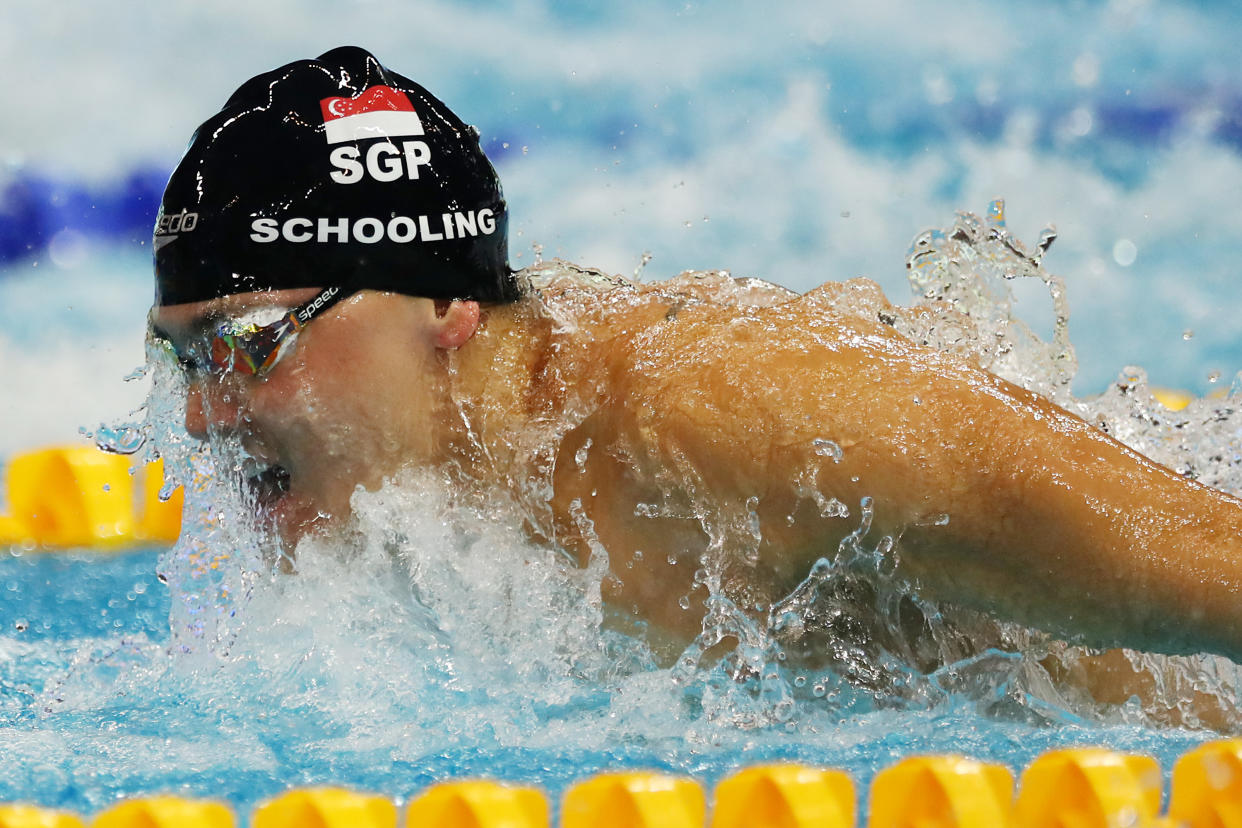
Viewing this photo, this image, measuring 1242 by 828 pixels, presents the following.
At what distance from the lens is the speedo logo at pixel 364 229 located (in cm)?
181

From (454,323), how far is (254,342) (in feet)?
0.93

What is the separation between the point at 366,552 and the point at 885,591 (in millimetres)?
758

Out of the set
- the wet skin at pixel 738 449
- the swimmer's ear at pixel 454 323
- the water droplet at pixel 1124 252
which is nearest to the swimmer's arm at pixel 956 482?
the wet skin at pixel 738 449

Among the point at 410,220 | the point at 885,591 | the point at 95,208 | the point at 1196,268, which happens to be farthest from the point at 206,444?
the point at 1196,268

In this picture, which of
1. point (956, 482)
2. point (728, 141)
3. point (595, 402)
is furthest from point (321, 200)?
point (728, 141)

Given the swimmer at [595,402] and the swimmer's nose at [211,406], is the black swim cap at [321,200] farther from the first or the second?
the swimmer's nose at [211,406]

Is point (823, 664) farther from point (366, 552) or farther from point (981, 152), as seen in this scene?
point (981, 152)

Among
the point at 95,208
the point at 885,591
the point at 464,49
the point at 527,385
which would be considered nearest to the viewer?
the point at 885,591

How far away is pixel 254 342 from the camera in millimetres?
1789

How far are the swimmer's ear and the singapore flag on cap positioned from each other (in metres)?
0.27

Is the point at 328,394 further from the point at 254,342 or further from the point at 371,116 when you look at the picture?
the point at 371,116

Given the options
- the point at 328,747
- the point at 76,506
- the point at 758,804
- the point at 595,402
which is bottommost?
the point at 758,804

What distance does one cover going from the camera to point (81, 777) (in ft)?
4.96

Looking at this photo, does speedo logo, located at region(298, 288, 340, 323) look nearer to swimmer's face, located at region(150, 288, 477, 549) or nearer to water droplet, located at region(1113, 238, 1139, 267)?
swimmer's face, located at region(150, 288, 477, 549)
